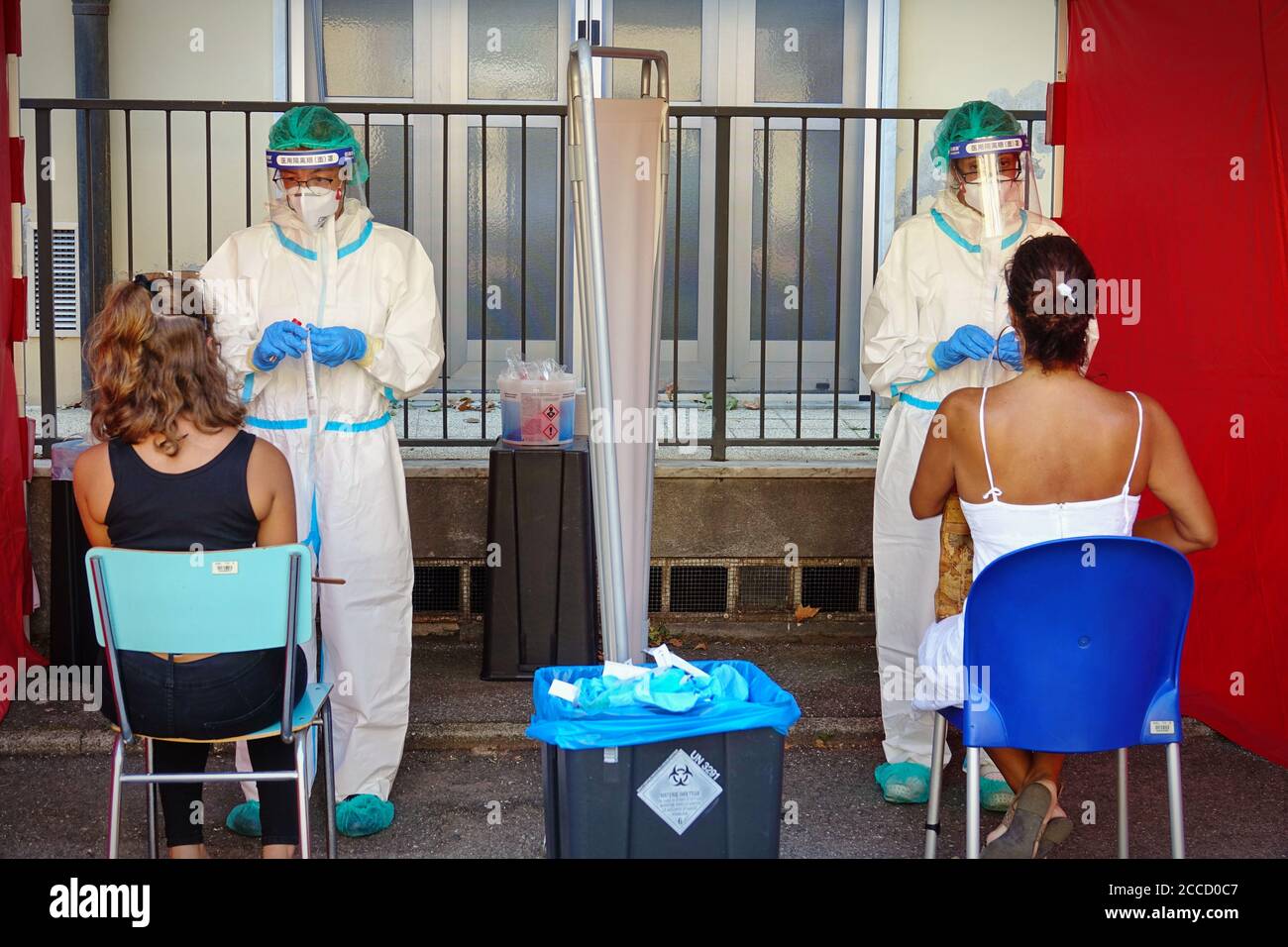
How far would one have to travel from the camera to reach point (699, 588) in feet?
18.0

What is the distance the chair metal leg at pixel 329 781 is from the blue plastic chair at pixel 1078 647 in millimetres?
1422

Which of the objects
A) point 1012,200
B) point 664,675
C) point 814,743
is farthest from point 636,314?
point 814,743

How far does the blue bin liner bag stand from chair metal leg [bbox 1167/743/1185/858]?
31.6 inches

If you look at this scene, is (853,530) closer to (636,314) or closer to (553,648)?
(553,648)

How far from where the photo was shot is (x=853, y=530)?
5.40 meters

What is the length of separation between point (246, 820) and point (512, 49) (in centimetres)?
463

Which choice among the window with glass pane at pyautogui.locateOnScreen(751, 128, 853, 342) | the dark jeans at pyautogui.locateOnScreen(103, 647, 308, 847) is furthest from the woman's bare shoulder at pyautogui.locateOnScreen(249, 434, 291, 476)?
the window with glass pane at pyautogui.locateOnScreen(751, 128, 853, 342)

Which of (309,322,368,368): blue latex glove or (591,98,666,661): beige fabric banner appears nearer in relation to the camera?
(591,98,666,661): beige fabric banner

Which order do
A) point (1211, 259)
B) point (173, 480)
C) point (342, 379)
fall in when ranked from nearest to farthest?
point (173, 480)
point (342, 379)
point (1211, 259)

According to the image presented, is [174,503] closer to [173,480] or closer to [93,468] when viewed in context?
[173,480]

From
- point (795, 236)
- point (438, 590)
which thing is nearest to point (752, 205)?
point (795, 236)

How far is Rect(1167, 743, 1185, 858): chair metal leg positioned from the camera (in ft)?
9.15

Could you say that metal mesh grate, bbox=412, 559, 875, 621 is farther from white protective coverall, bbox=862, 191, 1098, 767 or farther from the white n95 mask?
the white n95 mask

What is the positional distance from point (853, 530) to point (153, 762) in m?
2.98
